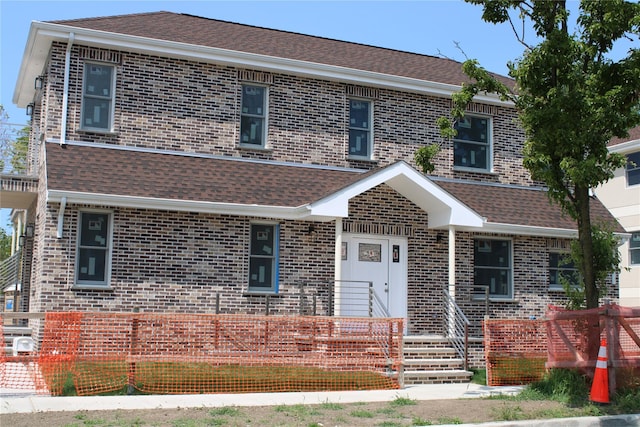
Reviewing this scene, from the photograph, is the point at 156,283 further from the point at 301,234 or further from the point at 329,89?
the point at 329,89

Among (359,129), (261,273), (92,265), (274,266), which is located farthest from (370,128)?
(92,265)

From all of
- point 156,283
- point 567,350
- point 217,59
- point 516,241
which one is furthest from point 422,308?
point 217,59

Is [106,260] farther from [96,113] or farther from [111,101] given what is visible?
[111,101]

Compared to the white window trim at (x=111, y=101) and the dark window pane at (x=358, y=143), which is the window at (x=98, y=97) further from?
the dark window pane at (x=358, y=143)

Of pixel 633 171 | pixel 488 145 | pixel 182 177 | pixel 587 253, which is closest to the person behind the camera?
pixel 587 253

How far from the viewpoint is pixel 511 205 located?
734 inches

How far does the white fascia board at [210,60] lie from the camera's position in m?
15.4

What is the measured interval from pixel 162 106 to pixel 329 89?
411 cm

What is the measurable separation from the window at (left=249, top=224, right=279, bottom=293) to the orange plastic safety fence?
4.88 meters

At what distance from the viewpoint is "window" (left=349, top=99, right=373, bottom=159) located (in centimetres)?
1816

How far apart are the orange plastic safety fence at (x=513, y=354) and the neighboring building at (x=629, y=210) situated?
50.4 feet

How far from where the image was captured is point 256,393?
11.6 m

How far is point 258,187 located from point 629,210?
18.3 metres

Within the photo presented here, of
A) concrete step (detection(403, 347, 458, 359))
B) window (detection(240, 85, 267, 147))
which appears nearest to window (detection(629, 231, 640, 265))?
concrete step (detection(403, 347, 458, 359))
